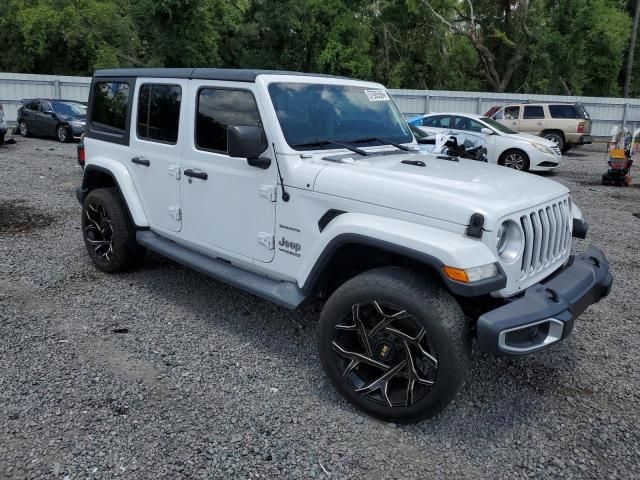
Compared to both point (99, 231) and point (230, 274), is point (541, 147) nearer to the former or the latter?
point (99, 231)

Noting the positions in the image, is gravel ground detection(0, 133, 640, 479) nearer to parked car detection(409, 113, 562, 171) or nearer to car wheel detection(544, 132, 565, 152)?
parked car detection(409, 113, 562, 171)

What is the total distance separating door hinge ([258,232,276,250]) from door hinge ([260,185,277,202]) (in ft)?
0.83

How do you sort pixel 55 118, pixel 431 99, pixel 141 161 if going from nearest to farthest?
pixel 141 161, pixel 55 118, pixel 431 99

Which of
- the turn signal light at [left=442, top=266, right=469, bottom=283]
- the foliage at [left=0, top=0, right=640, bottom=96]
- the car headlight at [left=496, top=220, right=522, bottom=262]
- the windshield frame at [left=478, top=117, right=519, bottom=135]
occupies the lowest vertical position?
the turn signal light at [left=442, top=266, right=469, bottom=283]

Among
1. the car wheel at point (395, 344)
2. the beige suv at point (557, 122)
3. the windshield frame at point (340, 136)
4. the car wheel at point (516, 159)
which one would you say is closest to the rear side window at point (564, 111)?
the beige suv at point (557, 122)

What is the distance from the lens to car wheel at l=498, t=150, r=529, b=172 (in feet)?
42.6

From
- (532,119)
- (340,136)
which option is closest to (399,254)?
(340,136)

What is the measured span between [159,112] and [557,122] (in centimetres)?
1652

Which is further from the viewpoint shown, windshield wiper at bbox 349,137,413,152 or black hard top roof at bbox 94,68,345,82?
windshield wiper at bbox 349,137,413,152

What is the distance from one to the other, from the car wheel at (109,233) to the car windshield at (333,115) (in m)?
2.19

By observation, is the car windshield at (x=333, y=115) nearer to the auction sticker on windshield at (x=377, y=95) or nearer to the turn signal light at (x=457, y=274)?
the auction sticker on windshield at (x=377, y=95)

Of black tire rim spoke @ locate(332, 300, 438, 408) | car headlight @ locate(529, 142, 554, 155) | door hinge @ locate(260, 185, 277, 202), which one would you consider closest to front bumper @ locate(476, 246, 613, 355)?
black tire rim spoke @ locate(332, 300, 438, 408)

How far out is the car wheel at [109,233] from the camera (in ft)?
16.4

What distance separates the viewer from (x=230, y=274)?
3.95 meters
